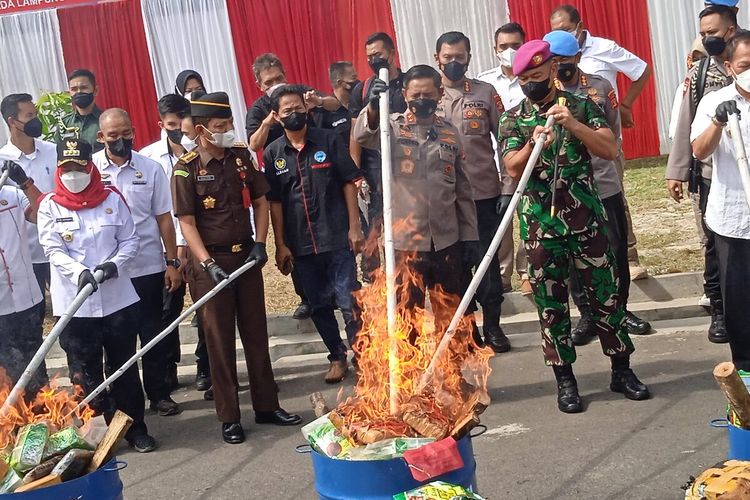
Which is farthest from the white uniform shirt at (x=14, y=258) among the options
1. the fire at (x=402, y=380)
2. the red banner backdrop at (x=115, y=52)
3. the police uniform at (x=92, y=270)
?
the red banner backdrop at (x=115, y=52)

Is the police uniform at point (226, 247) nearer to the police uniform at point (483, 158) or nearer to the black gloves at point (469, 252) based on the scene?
the black gloves at point (469, 252)

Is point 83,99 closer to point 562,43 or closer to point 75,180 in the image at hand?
point 75,180

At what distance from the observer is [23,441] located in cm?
404

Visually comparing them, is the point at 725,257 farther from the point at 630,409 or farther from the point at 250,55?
the point at 250,55

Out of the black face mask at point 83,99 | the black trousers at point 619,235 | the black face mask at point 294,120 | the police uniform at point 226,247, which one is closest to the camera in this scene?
the police uniform at point 226,247

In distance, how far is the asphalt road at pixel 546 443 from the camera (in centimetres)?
493

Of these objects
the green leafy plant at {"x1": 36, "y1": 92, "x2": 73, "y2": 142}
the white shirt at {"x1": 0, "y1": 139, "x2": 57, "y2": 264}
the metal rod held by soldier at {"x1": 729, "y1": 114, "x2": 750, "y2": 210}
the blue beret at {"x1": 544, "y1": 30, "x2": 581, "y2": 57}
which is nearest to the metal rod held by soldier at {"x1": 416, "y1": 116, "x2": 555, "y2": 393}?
A: the metal rod held by soldier at {"x1": 729, "y1": 114, "x2": 750, "y2": 210}

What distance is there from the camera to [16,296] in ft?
20.7

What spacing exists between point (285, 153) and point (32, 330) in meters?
2.09

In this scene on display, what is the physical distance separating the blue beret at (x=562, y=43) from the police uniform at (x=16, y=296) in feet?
11.9

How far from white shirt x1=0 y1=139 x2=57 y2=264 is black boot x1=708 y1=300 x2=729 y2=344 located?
502cm

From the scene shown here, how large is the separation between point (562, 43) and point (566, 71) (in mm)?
226

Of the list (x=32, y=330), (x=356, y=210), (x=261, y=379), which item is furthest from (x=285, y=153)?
(x=32, y=330)

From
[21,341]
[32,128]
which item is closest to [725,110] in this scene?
[21,341]
